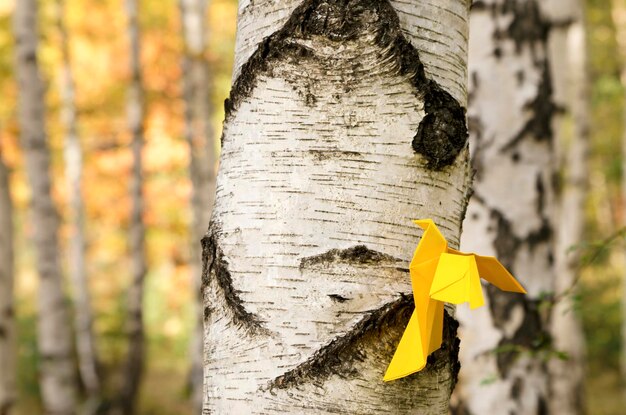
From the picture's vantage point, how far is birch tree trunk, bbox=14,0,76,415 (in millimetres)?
5609

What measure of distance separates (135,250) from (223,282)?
322 inches

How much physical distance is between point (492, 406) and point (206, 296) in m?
1.70

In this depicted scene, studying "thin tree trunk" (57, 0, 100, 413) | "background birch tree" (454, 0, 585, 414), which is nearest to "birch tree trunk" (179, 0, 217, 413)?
"thin tree trunk" (57, 0, 100, 413)

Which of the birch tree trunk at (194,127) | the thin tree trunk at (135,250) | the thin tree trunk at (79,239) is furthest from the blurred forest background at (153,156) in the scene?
the birch tree trunk at (194,127)

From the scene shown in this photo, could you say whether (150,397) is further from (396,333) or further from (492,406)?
(396,333)

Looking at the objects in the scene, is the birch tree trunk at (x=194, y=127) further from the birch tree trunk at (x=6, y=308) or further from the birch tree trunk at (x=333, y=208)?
the birch tree trunk at (x=333, y=208)

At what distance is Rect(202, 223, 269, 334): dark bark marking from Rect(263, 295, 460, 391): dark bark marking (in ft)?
0.23

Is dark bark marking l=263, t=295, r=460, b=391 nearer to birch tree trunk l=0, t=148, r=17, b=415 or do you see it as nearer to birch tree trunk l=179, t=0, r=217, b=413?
birch tree trunk l=0, t=148, r=17, b=415

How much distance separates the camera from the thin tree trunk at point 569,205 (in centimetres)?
274

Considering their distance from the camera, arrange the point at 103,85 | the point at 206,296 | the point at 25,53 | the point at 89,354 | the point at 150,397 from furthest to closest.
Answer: the point at 103,85 < the point at 150,397 < the point at 89,354 < the point at 25,53 < the point at 206,296

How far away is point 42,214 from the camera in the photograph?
18.8 feet

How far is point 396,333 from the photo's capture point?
2.81 ft

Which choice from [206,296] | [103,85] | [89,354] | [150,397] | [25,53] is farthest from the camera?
[103,85]

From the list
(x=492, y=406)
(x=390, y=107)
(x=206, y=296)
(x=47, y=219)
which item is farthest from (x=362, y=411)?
(x=47, y=219)
